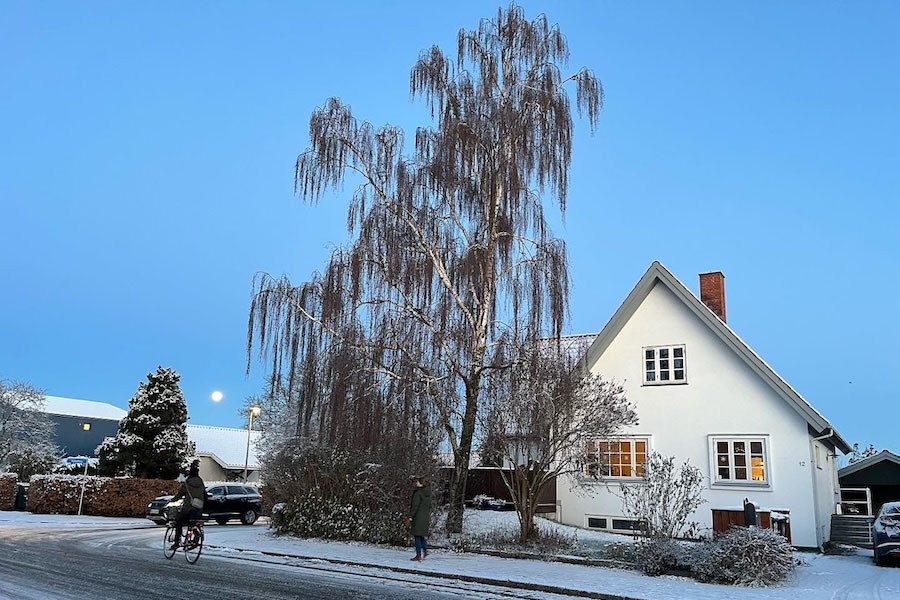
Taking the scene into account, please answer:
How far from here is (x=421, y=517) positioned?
16188 millimetres

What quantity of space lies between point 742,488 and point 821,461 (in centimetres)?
329

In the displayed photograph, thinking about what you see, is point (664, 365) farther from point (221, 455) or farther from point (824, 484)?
point (221, 455)

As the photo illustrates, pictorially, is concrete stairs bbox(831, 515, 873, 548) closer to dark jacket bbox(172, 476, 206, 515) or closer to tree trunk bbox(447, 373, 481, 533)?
tree trunk bbox(447, 373, 481, 533)

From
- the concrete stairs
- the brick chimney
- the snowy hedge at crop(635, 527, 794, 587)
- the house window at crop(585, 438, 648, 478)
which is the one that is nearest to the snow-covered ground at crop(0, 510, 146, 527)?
the house window at crop(585, 438, 648, 478)

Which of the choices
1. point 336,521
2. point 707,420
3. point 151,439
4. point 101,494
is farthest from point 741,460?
point 101,494

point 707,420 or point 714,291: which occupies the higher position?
point 714,291

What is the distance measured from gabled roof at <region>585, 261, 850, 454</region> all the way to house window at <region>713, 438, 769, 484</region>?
4.92ft

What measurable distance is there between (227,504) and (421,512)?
14.6 m

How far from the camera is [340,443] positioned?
1936 centimetres

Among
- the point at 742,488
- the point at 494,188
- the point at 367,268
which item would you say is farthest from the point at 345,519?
the point at 742,488

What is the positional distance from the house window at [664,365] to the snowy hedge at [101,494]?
19789 millimetres

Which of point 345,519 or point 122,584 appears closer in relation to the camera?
point 122,584

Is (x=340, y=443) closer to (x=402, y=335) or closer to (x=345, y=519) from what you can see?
(x=345, y=519)

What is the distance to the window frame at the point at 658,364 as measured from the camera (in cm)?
2283
